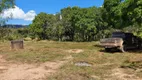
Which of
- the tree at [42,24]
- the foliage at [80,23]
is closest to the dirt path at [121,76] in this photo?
the foliage at [80,23]

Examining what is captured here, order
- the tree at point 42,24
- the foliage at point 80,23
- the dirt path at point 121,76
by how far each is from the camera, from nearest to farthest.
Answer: the dirt path at point 121,76, the foliage at point 80,23, the tree at point 42,24

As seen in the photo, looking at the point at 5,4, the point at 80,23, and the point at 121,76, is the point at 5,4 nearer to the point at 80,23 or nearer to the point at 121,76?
the point at 121,76

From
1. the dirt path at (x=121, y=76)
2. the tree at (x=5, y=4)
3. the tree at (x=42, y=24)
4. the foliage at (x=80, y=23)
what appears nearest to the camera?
the dirt path at (x=121, y=76)

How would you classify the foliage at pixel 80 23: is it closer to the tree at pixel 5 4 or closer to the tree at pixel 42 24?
the tree at pixel 42 24

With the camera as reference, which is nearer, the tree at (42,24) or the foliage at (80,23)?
the foliage at (80,23)

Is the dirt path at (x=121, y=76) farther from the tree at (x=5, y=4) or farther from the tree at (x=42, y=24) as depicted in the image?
the tree at (x=42, y=24)

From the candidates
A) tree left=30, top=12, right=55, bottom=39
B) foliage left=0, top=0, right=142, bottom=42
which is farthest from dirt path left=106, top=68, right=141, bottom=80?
tree left=30, top=12, right=55, bottom=39

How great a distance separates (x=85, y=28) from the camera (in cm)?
4553

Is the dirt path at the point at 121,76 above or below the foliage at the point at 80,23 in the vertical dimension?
below

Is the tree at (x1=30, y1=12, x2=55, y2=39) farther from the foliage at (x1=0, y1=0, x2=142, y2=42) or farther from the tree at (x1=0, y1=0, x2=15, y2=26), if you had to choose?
the tree at (x1=0, y1=0, x2=15, y2=26)

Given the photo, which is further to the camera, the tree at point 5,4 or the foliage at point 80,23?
the foliage at point 80,23

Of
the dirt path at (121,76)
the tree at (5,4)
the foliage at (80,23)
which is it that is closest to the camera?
the dirt path at (121,76)

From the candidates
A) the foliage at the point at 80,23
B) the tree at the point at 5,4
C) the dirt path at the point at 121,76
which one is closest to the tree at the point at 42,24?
the foliage at the point at 80,23

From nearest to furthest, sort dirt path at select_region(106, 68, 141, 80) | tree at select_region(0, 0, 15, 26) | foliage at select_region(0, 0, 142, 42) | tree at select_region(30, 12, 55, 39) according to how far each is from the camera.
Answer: dirt path at select_region(106, 68, 141, 80), tree at select_region(0, 0, 15, 26), foliage at select_region(0, 0, 142, 42), tree at select_region(30, 12, 55, 39)
